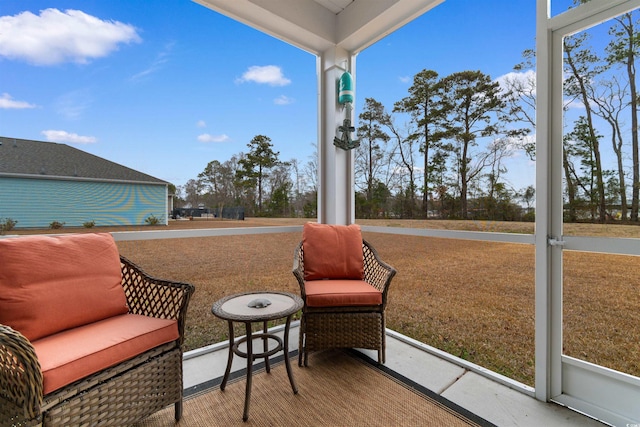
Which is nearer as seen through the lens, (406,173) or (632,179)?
(632,179)

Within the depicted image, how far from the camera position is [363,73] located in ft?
10.6

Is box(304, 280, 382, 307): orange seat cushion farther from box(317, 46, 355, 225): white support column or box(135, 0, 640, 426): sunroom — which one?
box(317, 46, 355, 225): white support column

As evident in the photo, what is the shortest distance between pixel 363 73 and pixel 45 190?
303 cm

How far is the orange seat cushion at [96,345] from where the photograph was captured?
1.19m

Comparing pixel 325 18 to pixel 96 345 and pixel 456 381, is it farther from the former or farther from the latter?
pixel 456 381

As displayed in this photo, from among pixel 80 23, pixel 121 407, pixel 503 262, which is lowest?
pixel 121 407

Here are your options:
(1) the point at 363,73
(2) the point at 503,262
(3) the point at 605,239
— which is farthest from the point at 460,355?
(1) the point at 363,73

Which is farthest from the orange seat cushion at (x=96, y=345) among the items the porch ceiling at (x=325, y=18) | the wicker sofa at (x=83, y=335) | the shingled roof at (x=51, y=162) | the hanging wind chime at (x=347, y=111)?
the porch ceiling at (x=325, y=18)

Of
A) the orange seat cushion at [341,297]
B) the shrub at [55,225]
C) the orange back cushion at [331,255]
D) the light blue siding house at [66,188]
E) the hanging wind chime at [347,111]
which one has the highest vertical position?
the hanging wind chime at [347,111]

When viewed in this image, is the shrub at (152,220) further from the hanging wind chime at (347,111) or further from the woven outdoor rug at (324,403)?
the hanging wind chime at (347,111)

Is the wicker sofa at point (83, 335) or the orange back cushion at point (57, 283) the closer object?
the wicker sofa at point (83, 335)

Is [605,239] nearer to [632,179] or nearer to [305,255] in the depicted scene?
[632,179]

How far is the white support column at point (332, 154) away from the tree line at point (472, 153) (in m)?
0.11

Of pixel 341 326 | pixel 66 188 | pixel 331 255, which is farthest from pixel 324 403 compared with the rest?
pixel 66 188
